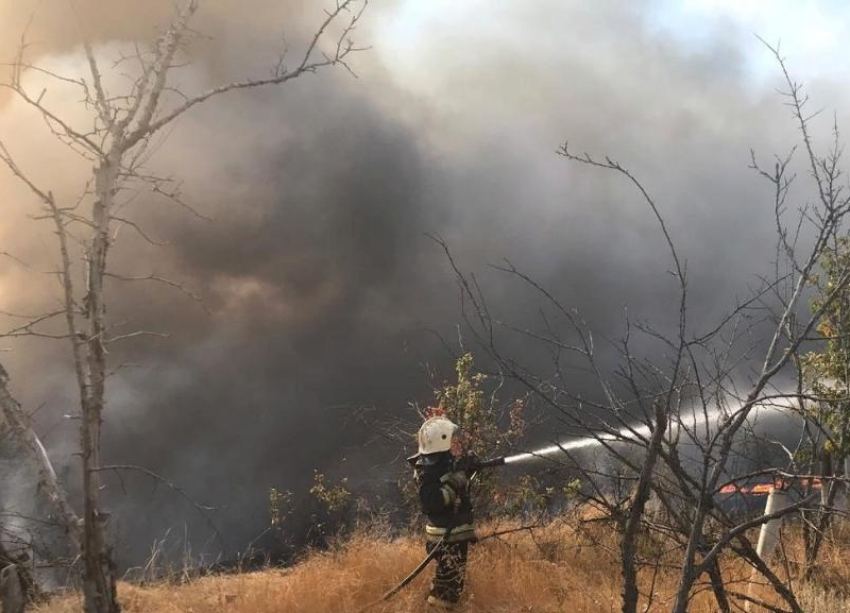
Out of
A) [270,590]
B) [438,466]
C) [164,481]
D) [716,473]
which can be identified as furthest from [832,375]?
[164,481]

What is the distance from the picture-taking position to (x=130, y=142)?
12.7 ft

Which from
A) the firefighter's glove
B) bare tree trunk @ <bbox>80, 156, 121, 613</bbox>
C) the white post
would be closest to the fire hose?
the firefighter's glove

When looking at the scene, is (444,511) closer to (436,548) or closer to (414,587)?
(436,548)

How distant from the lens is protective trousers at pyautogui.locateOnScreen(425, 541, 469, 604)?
569cm

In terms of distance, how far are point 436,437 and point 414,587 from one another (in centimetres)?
Answer: 147

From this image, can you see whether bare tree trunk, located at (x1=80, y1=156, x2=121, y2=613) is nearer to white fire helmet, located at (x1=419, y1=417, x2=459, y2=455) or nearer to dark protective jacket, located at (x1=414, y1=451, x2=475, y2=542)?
dark protective jacket, located at (x1=414, y1=451, x2=475, y2=542)

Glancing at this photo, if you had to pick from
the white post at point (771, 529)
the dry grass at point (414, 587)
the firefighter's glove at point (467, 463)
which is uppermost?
the firefighter's glove at point (467, 463)

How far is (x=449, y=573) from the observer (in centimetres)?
567

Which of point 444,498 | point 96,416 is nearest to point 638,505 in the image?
point 96,416

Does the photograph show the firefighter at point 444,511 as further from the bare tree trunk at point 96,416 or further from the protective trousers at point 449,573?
the bare tree trunk at point 96,416

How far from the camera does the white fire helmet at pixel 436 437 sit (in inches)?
232

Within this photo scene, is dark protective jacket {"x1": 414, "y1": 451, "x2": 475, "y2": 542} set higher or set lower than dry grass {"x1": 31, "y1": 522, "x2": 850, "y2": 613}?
higher

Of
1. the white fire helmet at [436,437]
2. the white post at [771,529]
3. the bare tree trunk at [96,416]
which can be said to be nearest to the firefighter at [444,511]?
the white fire helmet at [436,437]

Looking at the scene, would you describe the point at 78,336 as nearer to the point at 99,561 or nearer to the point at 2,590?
the point at 99,561
